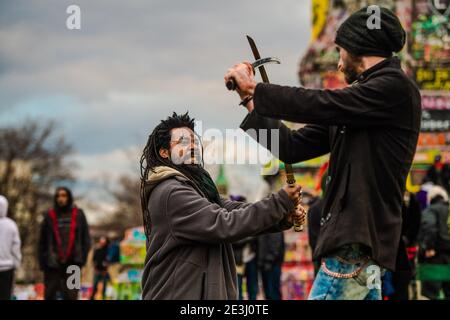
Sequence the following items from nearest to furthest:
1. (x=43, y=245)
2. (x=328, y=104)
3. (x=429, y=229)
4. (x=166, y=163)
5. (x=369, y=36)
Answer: (x=328, y=104)
(x=369, y=36)
(x=166, y=163)
(x=429, y=229)
(x=43, y=245)

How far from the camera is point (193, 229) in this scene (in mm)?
4656

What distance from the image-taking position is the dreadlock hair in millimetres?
5000

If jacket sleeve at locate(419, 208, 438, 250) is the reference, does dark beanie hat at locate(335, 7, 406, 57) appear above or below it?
above

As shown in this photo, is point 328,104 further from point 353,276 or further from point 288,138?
point 353,276

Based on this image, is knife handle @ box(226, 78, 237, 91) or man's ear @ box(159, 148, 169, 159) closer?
knife handle @ box(226, 78, 237, 91)

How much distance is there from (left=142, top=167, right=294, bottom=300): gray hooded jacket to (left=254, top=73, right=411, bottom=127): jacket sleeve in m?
0.45

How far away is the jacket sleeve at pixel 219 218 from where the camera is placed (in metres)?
4.64

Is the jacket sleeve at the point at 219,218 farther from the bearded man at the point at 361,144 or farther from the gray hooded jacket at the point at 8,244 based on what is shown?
the gray hooded jacket at the point at 8,244

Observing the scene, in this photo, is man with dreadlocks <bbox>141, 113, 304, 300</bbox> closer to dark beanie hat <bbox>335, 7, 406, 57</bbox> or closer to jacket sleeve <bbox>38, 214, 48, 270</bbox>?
dark beanie hat <bbox>335, 7, 406, 57</bbox>

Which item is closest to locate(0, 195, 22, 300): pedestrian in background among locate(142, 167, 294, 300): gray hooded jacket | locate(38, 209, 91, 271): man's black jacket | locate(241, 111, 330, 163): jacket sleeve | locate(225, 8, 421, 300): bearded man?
locate(38, 209, 91, 271): man's black jacket

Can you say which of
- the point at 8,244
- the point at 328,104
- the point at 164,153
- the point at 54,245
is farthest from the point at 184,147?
the point at 54,245

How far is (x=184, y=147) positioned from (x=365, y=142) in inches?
40.1

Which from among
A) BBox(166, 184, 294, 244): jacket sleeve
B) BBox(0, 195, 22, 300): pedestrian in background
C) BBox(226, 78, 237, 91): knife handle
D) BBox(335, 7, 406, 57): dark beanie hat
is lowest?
BBox(0, 195, 22, 300): pedestrian in background
